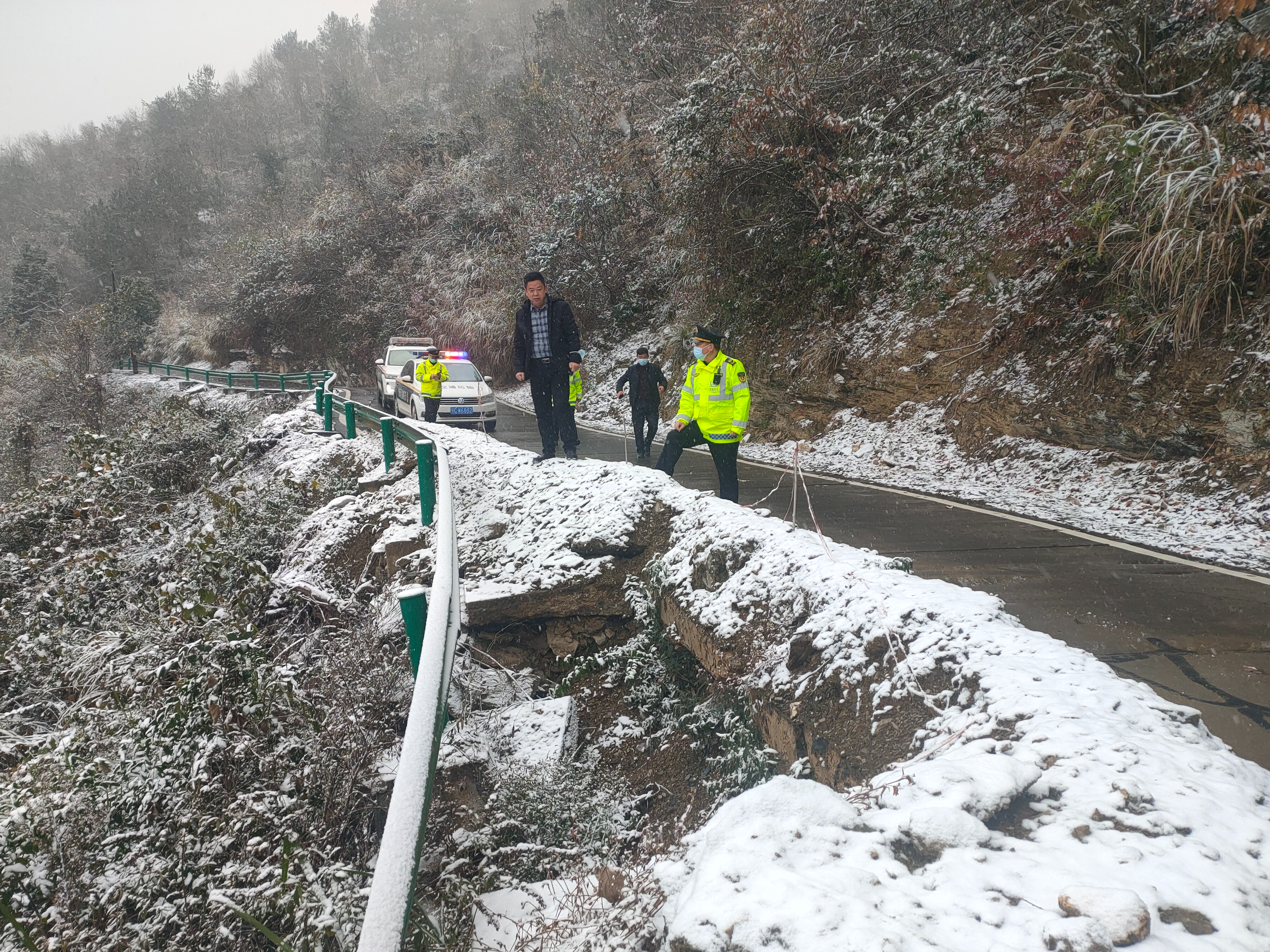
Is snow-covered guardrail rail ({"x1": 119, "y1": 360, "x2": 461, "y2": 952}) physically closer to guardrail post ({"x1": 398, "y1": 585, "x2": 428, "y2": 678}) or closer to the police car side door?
guardrail post ({"x1": 398, "y1": 585, "x2": 428, "y2": 678})

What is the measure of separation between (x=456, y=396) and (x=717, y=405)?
918 centimetres

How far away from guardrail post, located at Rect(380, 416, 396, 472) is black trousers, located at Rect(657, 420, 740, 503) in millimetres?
2908

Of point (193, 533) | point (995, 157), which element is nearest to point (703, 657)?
point (193, 533)

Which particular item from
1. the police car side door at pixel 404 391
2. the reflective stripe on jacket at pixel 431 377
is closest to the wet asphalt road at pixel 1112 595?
the reflective stripe on jacket at pixel 431 377

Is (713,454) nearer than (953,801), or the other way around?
(953,801)

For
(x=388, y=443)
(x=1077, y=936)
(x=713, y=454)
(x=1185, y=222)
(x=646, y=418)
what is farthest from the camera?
(x=646, y=418)

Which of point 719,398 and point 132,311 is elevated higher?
point 132,311

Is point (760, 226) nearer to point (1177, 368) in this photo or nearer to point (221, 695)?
point (1177, 368)

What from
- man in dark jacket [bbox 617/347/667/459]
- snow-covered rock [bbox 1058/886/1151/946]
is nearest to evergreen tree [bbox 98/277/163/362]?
man in dark jacket [bbox 617/347/667/459]

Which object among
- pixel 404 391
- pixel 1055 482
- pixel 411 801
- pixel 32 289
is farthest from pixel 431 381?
pixel 32 289

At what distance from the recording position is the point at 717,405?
21.5 ft

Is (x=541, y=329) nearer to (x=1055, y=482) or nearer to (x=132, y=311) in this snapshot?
(x=1055, y=482)

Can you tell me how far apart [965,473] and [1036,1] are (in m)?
8.12

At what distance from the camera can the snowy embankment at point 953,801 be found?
173cm
